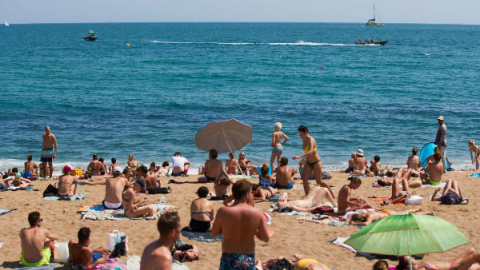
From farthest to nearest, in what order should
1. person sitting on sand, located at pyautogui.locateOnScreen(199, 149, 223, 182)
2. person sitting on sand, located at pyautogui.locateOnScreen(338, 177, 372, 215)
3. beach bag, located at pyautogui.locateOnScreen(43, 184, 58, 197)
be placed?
person sitting on sand, located at pyautogui.locateOnScreen(199, 149, 223, 182)
beach bag, located at pyautogui.locateOnScreen(43, 184, 58, 197)
person sitting on sand, located at pyautogui.locateOnScreen(338, 177, 372, 215)

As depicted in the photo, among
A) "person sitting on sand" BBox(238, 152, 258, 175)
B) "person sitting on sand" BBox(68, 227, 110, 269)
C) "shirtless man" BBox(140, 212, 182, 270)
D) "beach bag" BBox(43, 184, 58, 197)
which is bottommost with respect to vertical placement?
"person sitting on sand" BBox(238, 152, 258, 175)

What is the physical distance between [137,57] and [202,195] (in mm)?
62000

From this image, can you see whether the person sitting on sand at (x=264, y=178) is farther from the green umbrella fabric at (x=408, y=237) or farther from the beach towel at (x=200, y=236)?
the green umbrella fabric at (x=408, y=237)

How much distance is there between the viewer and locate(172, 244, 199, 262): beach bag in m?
8.09

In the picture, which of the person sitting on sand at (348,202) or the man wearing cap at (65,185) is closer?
the person sitting on sand at (348,202)

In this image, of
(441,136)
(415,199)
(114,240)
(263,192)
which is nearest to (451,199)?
(415,199)

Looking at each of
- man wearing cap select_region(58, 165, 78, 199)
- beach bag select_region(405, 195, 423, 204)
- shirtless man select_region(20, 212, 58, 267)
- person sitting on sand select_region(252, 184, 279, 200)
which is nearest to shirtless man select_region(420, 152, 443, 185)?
beach bag select_region(405, 195, 423, 204)

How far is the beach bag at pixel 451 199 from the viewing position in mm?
11086

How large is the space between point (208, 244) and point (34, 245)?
8.50 ft

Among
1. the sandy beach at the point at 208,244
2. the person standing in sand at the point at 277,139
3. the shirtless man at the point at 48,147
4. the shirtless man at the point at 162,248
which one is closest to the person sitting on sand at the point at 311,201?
the sandy beach at the point at 208,244

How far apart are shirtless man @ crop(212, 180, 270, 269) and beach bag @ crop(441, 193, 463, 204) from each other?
6857 mm

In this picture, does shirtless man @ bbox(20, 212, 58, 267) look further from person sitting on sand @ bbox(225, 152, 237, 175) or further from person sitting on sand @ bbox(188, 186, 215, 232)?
person sitting on sand @ bbox(225, 152, 237, 175)

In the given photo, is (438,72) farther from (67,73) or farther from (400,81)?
(67,73)

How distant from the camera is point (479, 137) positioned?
977 inches
